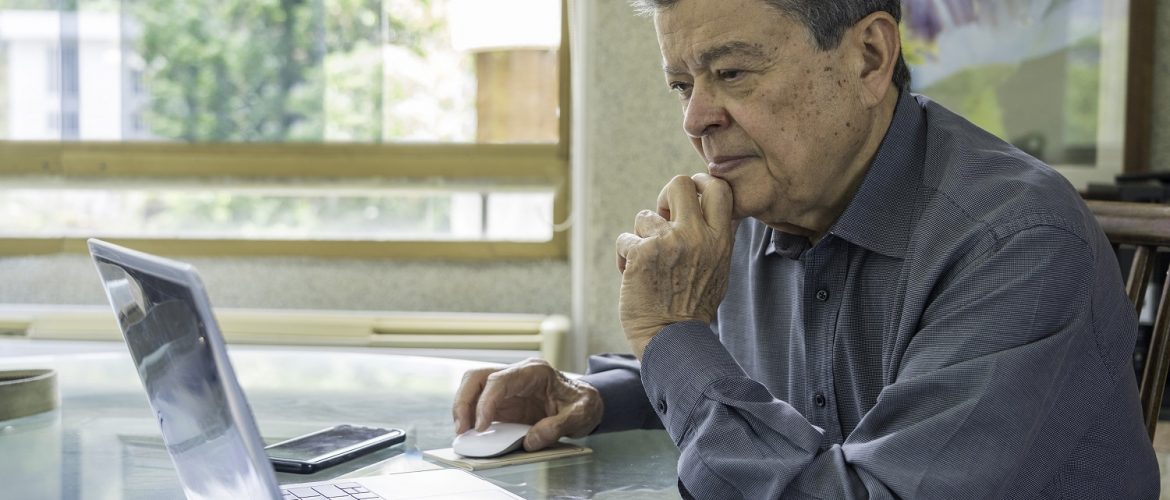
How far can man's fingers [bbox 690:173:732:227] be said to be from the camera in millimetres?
1190

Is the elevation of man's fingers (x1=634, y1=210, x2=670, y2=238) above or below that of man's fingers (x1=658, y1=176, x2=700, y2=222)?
below

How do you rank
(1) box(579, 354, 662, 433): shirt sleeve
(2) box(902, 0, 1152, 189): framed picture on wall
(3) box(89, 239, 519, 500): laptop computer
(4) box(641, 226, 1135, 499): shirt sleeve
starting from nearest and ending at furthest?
(3) box(89, 239, 519, 500): laptop computer
(4) box(641, 226, 1135, 499): shirt sleeve
(1) box(579, 354, 662, 433): shirt sleeve
(2) box(902, 0, 1152, 189): framed picture on wall

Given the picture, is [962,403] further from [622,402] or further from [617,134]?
[617,134]

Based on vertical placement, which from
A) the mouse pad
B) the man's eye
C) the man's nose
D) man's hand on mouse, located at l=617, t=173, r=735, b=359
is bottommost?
the mouse pad

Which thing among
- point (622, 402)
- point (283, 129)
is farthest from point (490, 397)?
point (283, 129)

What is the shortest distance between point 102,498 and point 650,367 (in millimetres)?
512

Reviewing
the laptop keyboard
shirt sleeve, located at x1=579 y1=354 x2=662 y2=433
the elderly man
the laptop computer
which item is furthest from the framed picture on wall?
the laptop computer

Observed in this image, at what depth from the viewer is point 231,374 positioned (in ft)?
Result: 2.12

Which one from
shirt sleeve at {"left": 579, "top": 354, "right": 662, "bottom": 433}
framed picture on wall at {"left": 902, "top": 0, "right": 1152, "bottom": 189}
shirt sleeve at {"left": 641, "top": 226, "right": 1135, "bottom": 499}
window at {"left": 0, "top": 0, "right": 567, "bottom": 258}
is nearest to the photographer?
shirt sleeve at {"left": 641, "top": 226, "right": 1135, "bottom": 499}

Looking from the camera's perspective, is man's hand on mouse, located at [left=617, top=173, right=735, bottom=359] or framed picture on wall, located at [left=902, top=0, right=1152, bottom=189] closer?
man's hand on mouse, located at [left=617, top=173, right=735, bottom=359]

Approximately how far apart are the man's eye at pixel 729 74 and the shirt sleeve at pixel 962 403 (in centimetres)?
31

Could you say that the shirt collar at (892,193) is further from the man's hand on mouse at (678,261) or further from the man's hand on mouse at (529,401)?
the man's hand on mouse at (529,401)

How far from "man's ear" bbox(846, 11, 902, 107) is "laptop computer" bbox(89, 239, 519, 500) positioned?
0.74 metres

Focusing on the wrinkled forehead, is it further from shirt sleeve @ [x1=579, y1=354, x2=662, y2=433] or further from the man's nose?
shirt sleeve @ [x1=579, y1=354, x2=662, y2=433]
